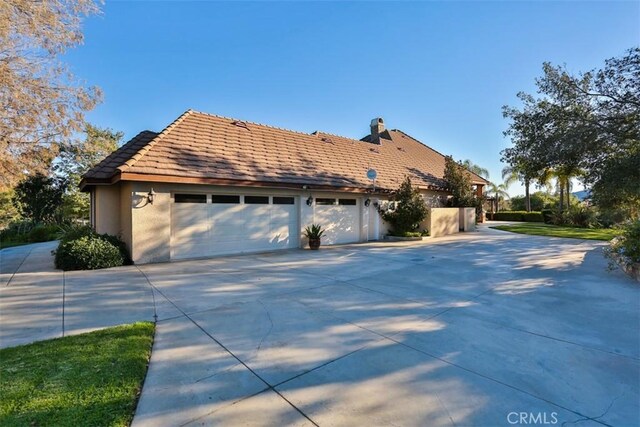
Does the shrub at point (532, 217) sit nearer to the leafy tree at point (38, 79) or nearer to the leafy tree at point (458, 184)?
the leafy tree at point (458, 184)

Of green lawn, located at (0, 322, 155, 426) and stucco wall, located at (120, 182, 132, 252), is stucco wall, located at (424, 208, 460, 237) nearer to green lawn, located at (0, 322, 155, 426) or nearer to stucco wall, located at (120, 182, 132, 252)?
stucco wall, located at (120, 182, 132, 252)

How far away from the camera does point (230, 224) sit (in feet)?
37.4

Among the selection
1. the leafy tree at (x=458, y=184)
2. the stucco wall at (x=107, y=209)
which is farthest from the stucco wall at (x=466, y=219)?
the stucco wall at (x=107, y=209)

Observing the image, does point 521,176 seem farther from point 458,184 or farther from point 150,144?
point 150,144

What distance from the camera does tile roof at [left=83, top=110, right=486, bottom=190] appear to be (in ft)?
33.8

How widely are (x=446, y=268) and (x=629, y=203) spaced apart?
12.6 meters

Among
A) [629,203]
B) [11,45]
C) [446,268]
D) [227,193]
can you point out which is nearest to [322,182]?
[227,193]

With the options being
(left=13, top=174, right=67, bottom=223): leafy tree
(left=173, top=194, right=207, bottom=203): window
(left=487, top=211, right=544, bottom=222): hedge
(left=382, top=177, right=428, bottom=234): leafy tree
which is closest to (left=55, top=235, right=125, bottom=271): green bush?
(left=173, top=194, right=207, bottom=203): window

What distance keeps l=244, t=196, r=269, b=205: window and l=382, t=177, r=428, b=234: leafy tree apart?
674 cm

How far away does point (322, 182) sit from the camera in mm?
13555

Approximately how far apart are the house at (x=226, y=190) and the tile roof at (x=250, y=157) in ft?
0.16

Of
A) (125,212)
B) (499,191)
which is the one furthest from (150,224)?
(499,191)

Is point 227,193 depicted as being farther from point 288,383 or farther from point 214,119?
point 288,383

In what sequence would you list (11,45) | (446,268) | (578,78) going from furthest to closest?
(578,78) < (446,268) < (11,45)
